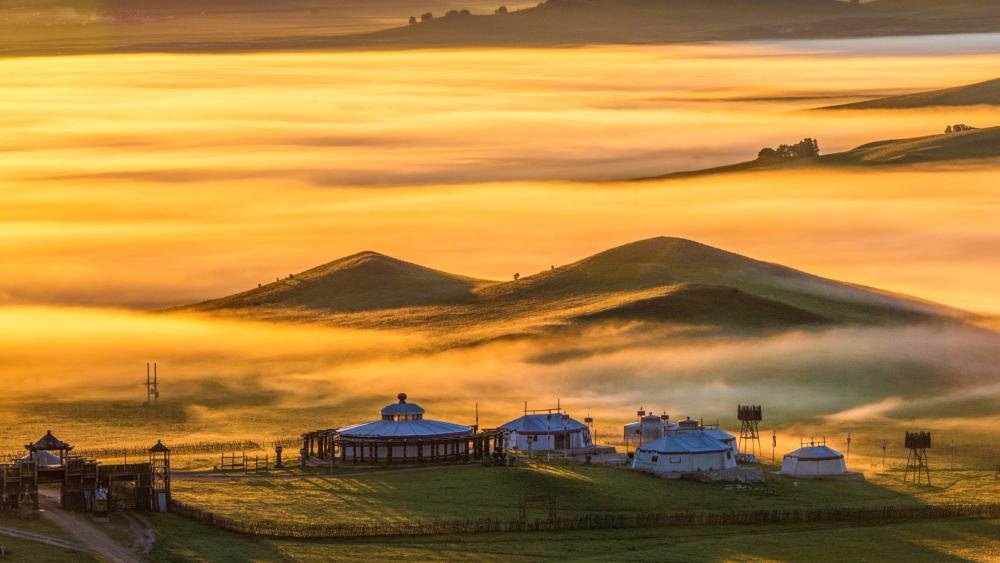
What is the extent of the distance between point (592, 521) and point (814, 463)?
30.9 metres

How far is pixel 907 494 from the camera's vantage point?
17888 centimetres

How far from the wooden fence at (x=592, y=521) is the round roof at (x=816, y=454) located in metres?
17.1

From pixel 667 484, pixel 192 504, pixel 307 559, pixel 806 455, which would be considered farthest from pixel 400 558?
pixel 806 455

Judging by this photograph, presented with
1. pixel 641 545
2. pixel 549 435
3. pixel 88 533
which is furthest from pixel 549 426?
pixel 88 533

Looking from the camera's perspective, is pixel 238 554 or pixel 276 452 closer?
pixel 238 554

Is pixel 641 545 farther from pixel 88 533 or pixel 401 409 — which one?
pixel 401 409

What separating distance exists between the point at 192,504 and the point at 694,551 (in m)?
33.8

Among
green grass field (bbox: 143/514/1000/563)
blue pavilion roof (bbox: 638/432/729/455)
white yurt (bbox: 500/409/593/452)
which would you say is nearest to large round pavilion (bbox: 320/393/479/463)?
white yurt (bbox: 500/409/593/452)

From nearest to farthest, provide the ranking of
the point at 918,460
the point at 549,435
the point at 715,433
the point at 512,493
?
the point at 512,493 → the point at 918,460 → the point at 715,433 → the point at 549,435

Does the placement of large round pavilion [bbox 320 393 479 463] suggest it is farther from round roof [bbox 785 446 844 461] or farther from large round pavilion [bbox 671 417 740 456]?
round roof [bbox 785 446 844 461]

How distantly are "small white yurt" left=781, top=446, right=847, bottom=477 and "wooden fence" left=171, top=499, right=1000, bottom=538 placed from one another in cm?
1649

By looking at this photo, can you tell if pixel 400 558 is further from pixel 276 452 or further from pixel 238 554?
pixel 276 452

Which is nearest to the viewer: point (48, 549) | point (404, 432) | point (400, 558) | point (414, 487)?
point (48, 549)

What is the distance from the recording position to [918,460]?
634 ft
